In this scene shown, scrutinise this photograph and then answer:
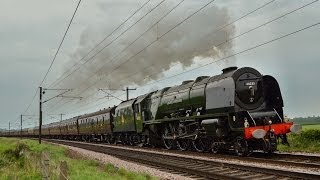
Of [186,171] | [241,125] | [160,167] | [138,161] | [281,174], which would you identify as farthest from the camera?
[138,161]

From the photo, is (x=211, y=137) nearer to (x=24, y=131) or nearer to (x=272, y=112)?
(x=272, y=112)

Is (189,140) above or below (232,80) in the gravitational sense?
below

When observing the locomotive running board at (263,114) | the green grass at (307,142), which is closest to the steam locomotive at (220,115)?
the locomotive running board at (263,114)

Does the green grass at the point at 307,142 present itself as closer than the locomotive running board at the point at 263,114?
No

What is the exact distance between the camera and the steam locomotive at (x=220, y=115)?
55.5 feet

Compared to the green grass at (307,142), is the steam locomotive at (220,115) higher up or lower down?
higher up

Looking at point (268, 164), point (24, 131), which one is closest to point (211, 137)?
point (268, 164)

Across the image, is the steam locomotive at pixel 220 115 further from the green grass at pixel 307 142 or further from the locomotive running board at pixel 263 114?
the green grass at pixel 307 142

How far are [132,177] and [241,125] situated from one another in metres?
6.00

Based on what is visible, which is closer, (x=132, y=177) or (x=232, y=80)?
(x=132, y=177)

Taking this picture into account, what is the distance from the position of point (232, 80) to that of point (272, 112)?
210 centimetres

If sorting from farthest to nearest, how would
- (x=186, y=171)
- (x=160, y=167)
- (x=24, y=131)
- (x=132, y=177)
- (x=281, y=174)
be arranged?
(x=24, y=131) < (x=160, y=167) < (x=186, y=171) < (x=132, y=177) < (x=281, y=174)

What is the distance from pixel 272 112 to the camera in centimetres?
1738

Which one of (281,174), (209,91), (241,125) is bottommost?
(281,174)
